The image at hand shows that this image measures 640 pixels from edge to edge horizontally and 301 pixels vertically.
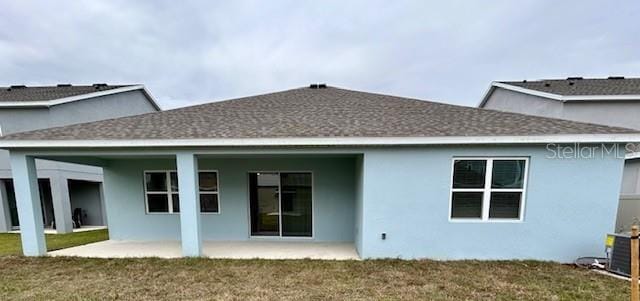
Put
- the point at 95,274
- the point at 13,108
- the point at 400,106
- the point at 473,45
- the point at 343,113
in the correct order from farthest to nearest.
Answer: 1. the point at 473,45
2. the point at 13,108
3. the point at 400,106
4. the point at 343,113
5. the point at 95,274

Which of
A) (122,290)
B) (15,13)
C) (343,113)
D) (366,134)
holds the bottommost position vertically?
(122,290)

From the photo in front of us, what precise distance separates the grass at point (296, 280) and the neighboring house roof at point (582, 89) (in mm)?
7429

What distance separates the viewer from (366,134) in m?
5.01

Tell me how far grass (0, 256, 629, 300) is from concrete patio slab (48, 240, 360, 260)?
15.9 inches

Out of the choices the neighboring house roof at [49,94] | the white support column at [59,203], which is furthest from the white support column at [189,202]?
the white support column at [59,203]

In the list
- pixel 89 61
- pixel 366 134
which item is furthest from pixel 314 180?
pixel 89 61

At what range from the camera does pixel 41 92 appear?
11.3 m

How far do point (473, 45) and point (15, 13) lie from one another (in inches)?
720

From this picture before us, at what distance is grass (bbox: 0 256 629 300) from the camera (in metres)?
3.71

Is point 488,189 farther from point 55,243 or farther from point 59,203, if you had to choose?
point 59,203

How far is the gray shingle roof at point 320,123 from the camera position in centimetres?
505

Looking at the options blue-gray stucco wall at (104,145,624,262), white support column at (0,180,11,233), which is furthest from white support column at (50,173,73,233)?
blue-gray stucco wall at (104,145,624,262)

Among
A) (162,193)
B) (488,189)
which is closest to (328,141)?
(488,189)

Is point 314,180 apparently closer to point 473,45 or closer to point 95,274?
point 95,274
